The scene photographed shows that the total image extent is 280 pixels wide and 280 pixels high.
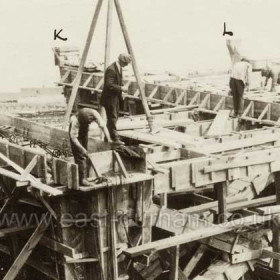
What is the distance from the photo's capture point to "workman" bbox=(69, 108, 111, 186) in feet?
36.4

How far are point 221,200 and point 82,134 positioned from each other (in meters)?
3.40

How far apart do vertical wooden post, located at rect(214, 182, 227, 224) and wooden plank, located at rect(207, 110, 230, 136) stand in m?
2.46

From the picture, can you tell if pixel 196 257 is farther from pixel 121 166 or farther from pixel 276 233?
pixel 121 166

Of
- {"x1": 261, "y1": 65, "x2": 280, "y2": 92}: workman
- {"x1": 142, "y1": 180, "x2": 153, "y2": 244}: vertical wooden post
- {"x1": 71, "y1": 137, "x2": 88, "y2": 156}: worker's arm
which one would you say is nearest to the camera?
{"x1": 71, "y1": 137, "x2": 88, "y2": 156}: worker's arm

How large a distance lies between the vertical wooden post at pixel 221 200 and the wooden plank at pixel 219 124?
246 centimetres

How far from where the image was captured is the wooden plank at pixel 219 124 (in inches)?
615

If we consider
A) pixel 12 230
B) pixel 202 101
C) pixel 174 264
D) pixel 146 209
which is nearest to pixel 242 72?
pixel 202 101

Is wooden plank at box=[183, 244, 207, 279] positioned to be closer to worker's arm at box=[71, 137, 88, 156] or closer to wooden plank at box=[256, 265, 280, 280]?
wooden plank at box=[256, 265, 280, 280]

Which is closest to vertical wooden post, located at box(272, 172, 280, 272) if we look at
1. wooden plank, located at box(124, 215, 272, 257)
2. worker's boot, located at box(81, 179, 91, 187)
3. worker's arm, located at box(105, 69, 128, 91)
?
wooden plank, located at box(124, 215, 272, 257)

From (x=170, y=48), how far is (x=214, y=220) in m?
44.4

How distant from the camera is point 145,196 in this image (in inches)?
470

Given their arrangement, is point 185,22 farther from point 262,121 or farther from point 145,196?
point 145,196

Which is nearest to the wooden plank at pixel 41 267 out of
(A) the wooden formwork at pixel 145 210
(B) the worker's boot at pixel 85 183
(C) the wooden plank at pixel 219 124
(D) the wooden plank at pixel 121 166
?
(A) the wooden formwork at pixel 145 210

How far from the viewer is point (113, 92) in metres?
13.5
